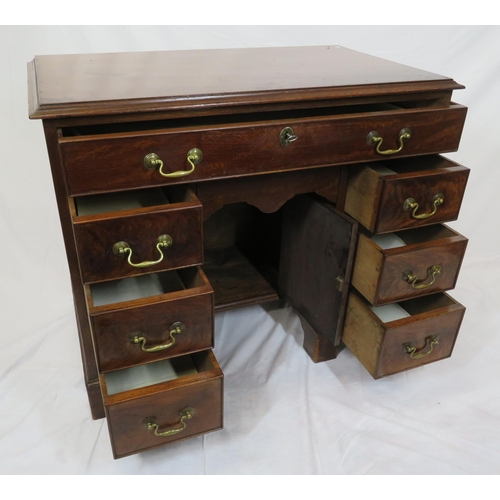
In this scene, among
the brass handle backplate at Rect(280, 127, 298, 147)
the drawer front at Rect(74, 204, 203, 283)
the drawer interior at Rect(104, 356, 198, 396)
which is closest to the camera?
the drawer front at Rect(74, 204, 203, 283)

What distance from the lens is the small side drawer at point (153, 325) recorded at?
3.14 ft

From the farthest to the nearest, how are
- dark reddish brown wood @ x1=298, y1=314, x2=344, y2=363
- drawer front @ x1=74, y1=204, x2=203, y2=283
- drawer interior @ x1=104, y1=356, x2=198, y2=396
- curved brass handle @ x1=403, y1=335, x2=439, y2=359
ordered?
dark reddish brown wood @ x1=298, y1=314, x2=344, y2=363 < curved brass handle @ x1=403, y1=335, x2=439, y2=359 < drawer interior @ x1=104, y1=356, x2=198, y2=396 < drawer front @ x1=74, y1=204, x2=203, y2=283

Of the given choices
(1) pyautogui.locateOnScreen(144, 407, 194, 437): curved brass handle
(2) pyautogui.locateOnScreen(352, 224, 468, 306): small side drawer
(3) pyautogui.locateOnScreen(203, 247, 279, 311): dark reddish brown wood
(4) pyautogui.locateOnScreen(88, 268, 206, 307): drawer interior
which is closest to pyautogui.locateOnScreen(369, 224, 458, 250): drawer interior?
(2) pyautogui.locateOnScreen(352, 224, 468, 306): small side drawer

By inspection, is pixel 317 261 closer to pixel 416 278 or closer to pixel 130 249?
pixel 416 278

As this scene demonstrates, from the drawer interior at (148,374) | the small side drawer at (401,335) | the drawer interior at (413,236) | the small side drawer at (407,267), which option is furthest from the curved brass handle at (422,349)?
the drawer interior at (148,374)

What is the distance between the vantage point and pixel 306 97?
1.05 meters

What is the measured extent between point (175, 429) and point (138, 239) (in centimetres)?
39

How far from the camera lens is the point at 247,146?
1.03 m

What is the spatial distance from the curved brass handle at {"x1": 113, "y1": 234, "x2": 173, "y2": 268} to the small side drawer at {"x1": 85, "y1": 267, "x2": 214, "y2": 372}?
61mm

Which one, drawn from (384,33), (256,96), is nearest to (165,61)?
(256,96)

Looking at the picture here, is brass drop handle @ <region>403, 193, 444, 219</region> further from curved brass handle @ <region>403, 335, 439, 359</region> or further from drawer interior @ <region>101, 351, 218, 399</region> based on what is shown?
drawer interior @ <region>101, 351, 218, 399</region>

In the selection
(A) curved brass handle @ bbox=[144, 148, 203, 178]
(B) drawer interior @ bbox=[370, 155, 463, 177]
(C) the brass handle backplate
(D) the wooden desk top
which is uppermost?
(D) the wooden desk top

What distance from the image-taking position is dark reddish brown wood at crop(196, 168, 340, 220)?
1135 mm

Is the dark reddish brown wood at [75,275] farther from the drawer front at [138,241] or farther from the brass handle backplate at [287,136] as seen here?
the brass handle backplate at [287,136]
